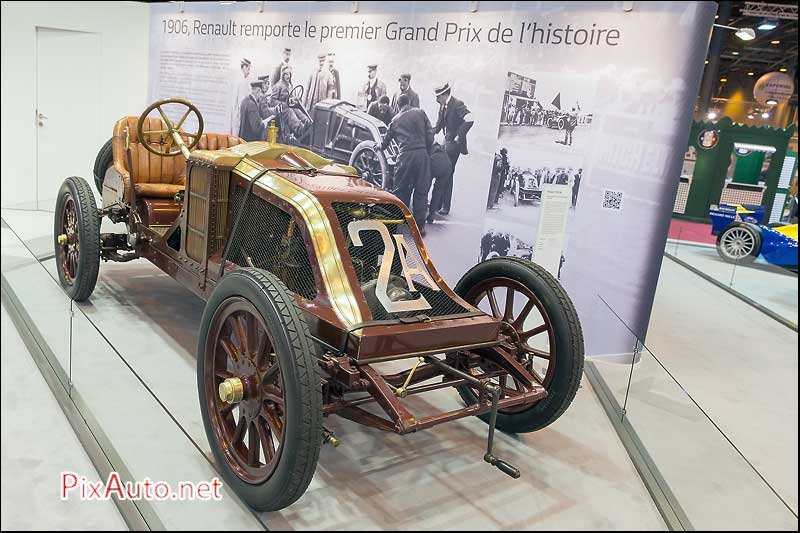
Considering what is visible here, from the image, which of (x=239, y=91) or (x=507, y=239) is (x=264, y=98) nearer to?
(x=239, y=91)

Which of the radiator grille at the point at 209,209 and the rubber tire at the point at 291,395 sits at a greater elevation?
the radiator grille at the point at 209,209

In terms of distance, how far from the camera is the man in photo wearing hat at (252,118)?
636cm

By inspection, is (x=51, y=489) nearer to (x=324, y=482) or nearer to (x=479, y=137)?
(x=324, y=482)

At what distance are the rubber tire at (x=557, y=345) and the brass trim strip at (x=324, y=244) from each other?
97 centimetres

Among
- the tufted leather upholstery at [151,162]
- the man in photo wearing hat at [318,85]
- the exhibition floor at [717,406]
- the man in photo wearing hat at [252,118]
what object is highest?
the man in photo wearing hat at [318,85]

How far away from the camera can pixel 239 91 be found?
6508mm

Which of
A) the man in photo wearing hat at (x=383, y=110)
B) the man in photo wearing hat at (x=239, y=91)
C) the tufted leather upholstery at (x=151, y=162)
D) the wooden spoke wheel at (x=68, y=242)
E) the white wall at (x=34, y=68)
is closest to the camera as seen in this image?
the wooden spoke wheel at (x=68, y=242)

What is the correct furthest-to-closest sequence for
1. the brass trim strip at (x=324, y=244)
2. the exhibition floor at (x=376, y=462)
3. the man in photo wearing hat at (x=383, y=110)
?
the man in photo wearing hat at (x=383, y=110) < the brass trim strip at (x=324, y=244) < the exhibition floor at (x=376, y=462)

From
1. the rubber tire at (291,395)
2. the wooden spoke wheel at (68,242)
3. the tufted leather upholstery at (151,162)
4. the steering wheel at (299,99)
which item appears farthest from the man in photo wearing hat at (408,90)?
→ the rubber tire at (291,395)

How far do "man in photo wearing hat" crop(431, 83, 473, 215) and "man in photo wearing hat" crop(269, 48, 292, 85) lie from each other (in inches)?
67.3

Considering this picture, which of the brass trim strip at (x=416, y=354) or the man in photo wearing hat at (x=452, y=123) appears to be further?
the man in photo wearing hat at (x=452, y=123)

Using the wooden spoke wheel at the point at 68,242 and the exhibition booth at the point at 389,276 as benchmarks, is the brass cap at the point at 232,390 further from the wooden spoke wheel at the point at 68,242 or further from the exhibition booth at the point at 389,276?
the wooden spoke wheel at the point at 68,242

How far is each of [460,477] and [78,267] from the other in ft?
10.3

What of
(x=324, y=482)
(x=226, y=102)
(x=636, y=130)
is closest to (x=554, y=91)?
(x=636, y=130)
